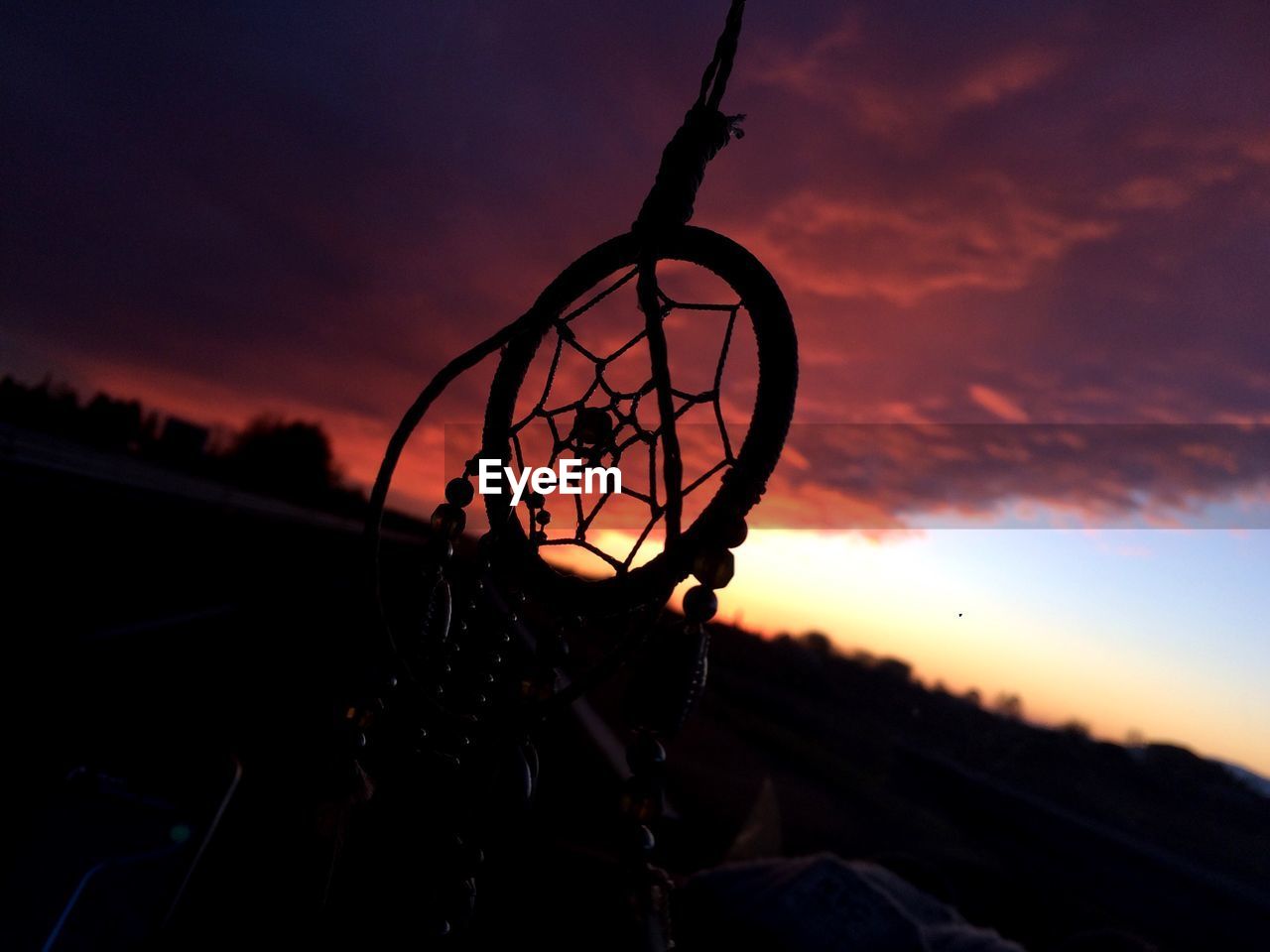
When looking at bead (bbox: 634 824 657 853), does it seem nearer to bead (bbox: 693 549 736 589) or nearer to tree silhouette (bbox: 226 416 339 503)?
bead (bbox: 693 549 736 589)

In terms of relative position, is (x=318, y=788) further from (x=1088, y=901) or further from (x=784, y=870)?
(x=1088, y=901)

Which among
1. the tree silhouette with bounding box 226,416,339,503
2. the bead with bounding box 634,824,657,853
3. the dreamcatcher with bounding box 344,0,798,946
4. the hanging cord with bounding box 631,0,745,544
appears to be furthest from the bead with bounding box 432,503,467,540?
the tree silhouette with bounding box 226,416,339,503

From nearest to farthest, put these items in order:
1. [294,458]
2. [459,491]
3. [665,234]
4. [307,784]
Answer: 1. [665,234]
2. [459,491]
3. [307,784]
4. [294,458]

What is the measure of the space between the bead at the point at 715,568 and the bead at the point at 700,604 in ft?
0.05

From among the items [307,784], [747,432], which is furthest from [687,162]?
[307,784]

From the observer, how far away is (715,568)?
1260 mm

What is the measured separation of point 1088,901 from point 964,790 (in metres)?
8.88

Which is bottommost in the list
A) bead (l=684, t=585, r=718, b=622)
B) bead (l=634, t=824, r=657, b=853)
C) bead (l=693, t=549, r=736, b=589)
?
bead (l=634, t=824, r=657, b=853)

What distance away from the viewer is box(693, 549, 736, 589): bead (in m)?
1.26

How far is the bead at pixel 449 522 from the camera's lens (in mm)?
1813

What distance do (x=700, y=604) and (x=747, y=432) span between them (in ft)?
1.06

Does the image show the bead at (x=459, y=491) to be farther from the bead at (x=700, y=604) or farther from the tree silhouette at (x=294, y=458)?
the tree silhouette at (x=294, y=458)

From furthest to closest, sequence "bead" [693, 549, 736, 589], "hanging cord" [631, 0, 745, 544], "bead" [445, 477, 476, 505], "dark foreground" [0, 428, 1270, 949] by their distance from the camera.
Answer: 1. "dark foreground" [0, 428, 1270, 949]
2. "bead" [445, 477, 476, 505]
3. "hanging cord" [631, 0, 745, 544]
4. "bead" [693, 549, 736, 589]

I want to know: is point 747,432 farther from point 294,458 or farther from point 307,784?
point 294,458
